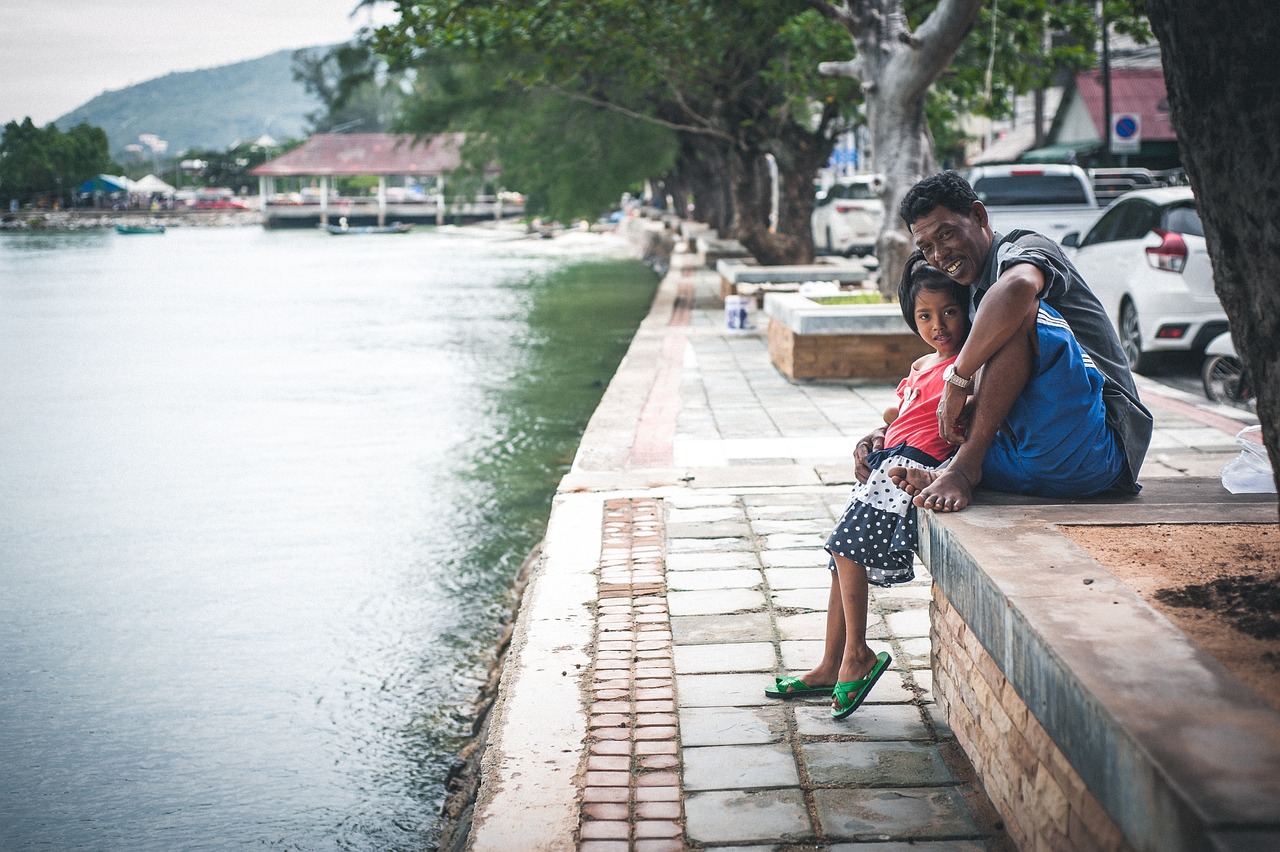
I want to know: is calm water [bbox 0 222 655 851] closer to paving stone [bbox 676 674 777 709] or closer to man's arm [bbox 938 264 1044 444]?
paving stone [bbox 676 674 777 709]

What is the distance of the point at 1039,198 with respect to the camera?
16.9 meters

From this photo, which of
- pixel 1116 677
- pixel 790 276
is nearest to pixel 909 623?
pixel 1116 677

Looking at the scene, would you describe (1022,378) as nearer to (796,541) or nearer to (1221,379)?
(796,541)

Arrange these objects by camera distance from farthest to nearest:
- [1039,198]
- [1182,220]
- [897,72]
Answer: [1039,198]
[897,72]
[1182,220]

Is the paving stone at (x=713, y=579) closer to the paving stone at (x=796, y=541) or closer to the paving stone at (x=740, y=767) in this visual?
the paving stone at (x=796, y=541)

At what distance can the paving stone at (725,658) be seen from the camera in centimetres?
444

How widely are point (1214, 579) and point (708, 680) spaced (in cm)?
168

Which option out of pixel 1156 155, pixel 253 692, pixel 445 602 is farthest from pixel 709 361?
pixel 1156 155

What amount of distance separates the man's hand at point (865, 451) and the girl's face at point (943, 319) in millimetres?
334

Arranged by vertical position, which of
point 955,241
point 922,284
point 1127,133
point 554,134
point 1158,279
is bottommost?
point 1158,279

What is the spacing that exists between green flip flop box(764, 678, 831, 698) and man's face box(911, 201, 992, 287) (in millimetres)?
1328

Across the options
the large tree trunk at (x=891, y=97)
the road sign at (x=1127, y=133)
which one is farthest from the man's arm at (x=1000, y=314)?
the road sign at (x=1127, y=133)

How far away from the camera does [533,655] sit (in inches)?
182

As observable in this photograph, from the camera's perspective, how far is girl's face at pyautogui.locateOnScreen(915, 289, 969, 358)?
4.10 m
